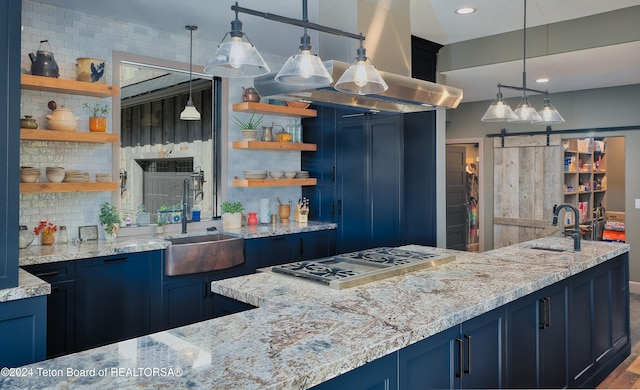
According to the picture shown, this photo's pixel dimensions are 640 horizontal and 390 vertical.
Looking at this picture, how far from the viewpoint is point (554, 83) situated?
5.96 m

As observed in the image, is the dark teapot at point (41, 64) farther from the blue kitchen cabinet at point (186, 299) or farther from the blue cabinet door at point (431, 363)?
the blue cabinet door at point (431, 363)

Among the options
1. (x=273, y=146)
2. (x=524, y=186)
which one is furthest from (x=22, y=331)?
(x=524, y=186)

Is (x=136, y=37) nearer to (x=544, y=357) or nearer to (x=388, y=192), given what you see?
(x=388, y=192)

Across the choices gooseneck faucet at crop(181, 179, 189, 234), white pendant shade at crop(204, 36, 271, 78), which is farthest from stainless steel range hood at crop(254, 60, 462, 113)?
gooseneck faucet at crop(181, 179, 189, 234)

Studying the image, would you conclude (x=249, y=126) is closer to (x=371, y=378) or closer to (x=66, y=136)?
(x=66, y=136)

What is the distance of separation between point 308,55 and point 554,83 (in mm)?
4955

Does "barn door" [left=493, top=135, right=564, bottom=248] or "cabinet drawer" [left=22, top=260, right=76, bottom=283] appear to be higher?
"barn door" [left=493, top=135, right=564, bottom=248]

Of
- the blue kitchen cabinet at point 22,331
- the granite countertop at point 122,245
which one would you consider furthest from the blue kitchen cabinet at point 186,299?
the blue kitchen cabinet at point 22,331

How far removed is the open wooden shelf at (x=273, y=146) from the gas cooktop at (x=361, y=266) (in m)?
2.21

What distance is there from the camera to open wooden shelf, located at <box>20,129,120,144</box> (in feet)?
11.4

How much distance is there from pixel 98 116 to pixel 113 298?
154 centimetres

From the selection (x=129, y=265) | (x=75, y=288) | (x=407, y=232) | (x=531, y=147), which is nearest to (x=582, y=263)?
(x=407, y=232)

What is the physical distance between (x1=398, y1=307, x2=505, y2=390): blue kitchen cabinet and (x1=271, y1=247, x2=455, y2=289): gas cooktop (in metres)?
0.53

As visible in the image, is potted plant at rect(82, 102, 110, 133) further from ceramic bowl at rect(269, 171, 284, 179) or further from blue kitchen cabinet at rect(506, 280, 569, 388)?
blue kitchen cabinet at rect(506, 280, 569, 388)
